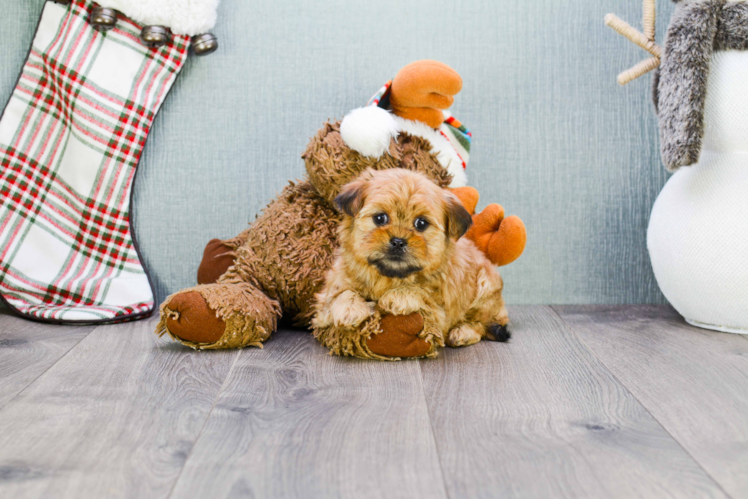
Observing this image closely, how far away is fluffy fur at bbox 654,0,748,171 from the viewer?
47.0 inches

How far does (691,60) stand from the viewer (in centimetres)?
120

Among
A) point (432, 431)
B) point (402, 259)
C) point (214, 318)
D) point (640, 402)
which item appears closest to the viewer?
point (432, 431)

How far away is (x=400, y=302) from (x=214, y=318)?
0.35 meters

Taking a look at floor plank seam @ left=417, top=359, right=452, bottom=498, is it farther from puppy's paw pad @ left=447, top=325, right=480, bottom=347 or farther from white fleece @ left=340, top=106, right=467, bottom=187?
white fleece @ left=340, top=106, right=467, bottom=187

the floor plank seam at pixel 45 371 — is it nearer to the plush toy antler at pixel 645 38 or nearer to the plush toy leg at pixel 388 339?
the plush toy leg at pixel 388 339

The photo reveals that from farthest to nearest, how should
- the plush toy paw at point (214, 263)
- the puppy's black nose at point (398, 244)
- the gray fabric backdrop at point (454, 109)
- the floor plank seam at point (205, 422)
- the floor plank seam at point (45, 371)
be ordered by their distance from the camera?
the gray fabric backdrop at point (454, 109)
the plush toy paw at point (214, 263)
the puppy's black nose at point (398, 244)
the floor plank seam at point (45, 371)
the floor plank seam at point (205, 422)

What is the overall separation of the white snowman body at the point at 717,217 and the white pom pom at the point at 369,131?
650mm

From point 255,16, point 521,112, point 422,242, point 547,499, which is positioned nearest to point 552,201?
point 521,112

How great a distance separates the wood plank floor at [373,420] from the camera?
682 millimetres

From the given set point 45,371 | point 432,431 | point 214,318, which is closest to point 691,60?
point 432,431

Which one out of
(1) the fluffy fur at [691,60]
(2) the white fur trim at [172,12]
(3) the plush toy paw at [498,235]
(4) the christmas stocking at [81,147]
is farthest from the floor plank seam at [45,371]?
(1) the fluffy fur at [691,60]

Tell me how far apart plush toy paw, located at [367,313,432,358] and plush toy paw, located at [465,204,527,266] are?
0.26 meters

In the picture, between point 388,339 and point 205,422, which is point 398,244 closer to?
point 388,339

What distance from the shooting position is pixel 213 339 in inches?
45.1
